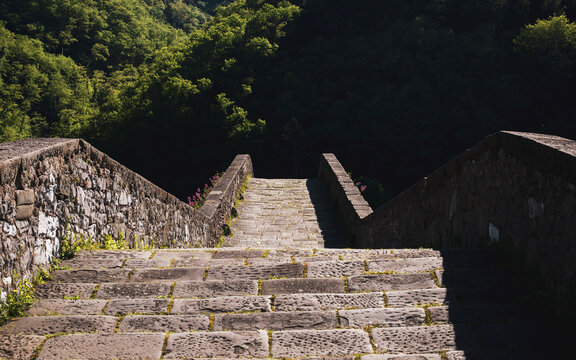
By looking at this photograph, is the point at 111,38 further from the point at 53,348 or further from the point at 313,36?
the point at 53,348

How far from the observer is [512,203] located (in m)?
3.21

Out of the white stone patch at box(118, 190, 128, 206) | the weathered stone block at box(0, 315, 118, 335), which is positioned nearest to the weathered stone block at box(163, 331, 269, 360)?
the weathered stone block at box(0, 315, 118, 335)

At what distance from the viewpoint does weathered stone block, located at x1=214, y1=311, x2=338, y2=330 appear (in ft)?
8.33

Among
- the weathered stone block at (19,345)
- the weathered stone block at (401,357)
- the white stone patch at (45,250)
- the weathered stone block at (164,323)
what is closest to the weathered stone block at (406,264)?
the weathered stone block at (401,357)

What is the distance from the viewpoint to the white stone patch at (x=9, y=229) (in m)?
2.67

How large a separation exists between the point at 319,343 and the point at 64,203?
217cm

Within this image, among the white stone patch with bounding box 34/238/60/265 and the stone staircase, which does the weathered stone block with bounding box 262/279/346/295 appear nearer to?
the stone staircase

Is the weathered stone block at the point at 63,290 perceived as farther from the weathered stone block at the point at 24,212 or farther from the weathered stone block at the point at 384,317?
the weathered stone block at the point at 384,317

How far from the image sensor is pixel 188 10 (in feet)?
275

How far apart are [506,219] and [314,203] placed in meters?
7.66

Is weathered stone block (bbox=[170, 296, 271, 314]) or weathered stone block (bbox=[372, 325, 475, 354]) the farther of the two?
weathered stone block (bbox=[170, 296, 271, 314])

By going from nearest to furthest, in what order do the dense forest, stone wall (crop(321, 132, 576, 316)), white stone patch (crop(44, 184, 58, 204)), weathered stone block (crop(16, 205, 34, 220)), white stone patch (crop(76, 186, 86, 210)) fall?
stone wall (crop(321, 132, 576, 316)), weathered stone block (crop(16, 205, 34, 220)), white stone patch (crop(44, 184, 58, 204)), white stone patch (crop(76, 186, 86, 210)), the dense forest

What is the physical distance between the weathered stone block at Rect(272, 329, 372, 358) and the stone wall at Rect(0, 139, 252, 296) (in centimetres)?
153

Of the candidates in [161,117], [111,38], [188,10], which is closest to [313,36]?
[161,117]
